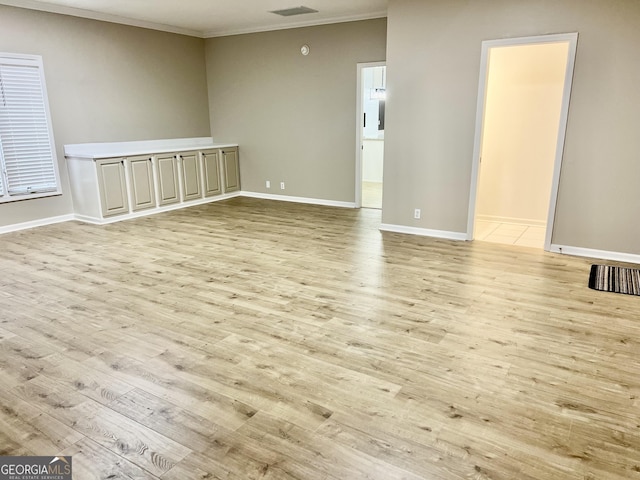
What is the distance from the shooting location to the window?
548 cm

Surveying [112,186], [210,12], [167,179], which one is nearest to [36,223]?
[112,186]

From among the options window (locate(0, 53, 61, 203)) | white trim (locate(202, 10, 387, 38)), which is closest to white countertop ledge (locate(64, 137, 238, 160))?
window (locate(0, 53, 61, 203))

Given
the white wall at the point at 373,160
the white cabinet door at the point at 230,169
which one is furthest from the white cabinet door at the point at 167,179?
the white wall at the point at 373,160

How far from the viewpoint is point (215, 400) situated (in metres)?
2.29

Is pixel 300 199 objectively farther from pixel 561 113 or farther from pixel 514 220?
pixel 561 113

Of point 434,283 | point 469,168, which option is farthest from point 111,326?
point 469,168

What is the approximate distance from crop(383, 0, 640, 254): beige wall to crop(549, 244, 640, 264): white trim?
0.05m

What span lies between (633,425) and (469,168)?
3.43 meters

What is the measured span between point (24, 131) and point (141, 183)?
1546 mm

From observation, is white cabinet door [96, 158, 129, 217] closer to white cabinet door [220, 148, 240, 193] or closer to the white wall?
white cabinet door [220, 148, 240, 193]

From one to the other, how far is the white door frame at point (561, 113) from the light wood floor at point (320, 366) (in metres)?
0.56

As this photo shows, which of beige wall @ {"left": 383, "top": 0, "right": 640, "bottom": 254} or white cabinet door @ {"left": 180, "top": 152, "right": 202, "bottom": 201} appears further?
white cabinet door @ {"left": 180, "top": 152, "right": 202, "bottom": 201}

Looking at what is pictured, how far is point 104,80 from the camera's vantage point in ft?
21.3

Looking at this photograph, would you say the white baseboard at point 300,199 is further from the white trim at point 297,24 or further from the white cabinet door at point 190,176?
the white trim at point 297,24
